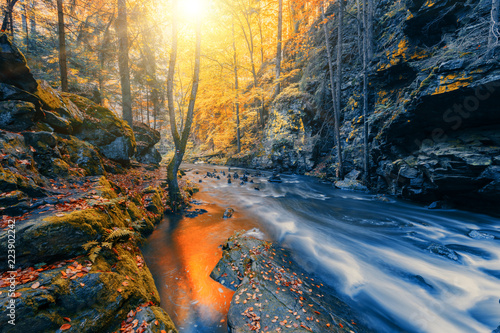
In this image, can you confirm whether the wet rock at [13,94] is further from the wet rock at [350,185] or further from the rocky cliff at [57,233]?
the wet rock at [350,185]

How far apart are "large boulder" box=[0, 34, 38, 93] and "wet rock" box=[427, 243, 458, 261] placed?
519 inches

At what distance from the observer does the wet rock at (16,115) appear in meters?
4.61

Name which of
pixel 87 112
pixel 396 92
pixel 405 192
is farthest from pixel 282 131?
pixel 87 112

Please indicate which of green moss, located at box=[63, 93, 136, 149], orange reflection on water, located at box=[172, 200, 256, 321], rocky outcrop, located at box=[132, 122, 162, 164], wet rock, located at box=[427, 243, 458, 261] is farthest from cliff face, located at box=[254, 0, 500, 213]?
rocky outcrop, located at box=[132, 122, 162, 164]

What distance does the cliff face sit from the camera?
22.6 ft

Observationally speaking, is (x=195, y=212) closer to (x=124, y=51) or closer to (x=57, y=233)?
(x=57, y=233)

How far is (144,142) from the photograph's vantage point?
15.3 m

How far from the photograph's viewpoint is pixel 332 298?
422 cm

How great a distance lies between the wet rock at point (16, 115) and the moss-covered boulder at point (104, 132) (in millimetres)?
2686

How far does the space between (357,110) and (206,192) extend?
13283 millimetres

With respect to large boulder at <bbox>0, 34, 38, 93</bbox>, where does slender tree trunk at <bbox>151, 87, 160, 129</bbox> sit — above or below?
above

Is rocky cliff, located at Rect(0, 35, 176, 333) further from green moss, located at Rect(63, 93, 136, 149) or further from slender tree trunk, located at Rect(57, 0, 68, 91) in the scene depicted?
slender tree trunk, located at Rect(57, 0, 68, 91)

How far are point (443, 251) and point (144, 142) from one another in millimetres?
18280

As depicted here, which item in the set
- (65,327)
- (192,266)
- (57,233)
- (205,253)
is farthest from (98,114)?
(65,327)
